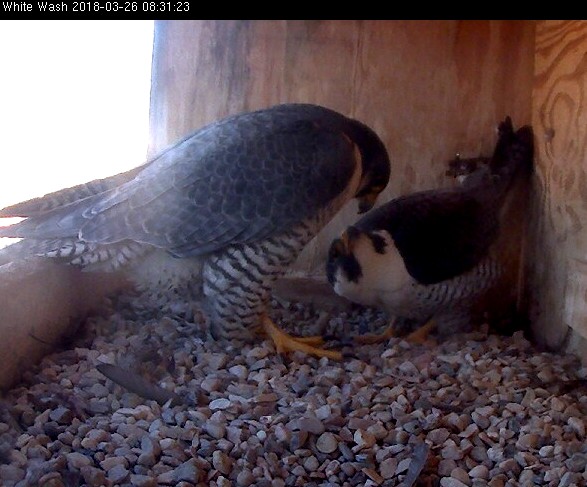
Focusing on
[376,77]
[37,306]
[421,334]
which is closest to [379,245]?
[421,334]

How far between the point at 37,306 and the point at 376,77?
1.82 metres

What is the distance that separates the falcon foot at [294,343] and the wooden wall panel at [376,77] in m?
0.99

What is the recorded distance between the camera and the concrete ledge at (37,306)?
7.30ft

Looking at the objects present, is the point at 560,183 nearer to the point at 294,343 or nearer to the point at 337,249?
the point at 337,249

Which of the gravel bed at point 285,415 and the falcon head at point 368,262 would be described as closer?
the gravel bed at point 285,415

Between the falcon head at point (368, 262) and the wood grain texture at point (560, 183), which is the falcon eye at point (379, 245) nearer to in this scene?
the falcon head at point (368, 262)

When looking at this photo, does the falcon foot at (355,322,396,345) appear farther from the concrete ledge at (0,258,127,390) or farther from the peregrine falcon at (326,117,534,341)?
the concrete ledge at (0,258,127,390)

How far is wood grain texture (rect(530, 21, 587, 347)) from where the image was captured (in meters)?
2.56

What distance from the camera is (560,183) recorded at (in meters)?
2.77

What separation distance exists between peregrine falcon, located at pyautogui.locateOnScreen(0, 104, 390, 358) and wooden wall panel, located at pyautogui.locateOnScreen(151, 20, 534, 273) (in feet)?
1.59
